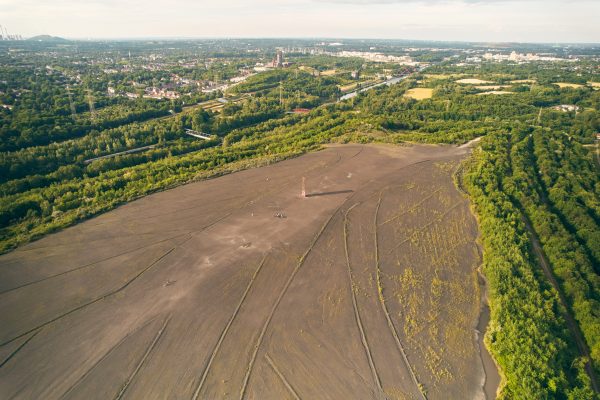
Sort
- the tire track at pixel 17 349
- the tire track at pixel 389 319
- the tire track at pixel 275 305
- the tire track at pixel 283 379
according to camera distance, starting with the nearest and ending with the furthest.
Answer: the tire track at pixel 283 379
the tire track at pixel 275 305
the tire track at pixel 389 319
the tire track at pixel 17 349

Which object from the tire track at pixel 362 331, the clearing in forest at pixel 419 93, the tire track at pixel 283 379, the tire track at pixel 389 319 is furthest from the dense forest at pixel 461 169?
the tire track at pixel 283 379

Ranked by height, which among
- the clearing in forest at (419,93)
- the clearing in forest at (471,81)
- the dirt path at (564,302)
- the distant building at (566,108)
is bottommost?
the dirt path at (564,302)

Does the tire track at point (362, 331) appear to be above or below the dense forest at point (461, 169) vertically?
below

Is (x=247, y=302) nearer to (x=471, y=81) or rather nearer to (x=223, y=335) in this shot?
(x=223, y=335)

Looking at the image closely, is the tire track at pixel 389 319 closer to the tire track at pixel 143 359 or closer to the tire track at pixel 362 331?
the tire track at pixel 362 331

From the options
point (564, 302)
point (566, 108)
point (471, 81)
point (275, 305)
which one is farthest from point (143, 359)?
point (471, 81)

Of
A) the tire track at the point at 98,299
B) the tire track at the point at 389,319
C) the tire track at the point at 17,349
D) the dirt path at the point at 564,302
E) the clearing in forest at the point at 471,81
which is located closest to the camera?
the tire track at the point at 389,319

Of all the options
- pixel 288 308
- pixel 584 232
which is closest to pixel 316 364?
pixel 288 308
